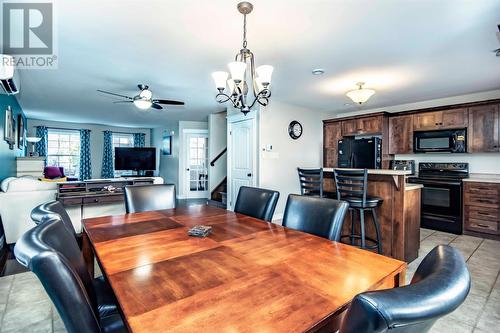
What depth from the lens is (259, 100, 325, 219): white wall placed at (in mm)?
4844

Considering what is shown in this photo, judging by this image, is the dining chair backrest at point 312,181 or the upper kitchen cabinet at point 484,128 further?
the upper kitchen cabinet at point 484,128

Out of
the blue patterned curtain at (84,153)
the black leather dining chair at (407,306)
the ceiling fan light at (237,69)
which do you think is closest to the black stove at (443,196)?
the ceiling fan light at (237,69)

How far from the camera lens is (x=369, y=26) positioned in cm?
221

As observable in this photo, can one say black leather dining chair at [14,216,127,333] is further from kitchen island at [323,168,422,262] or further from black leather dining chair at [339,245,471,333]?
kitchen island at [323,168,422,262]

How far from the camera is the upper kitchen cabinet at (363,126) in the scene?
16.9 feet

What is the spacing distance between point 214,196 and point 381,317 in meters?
6.23

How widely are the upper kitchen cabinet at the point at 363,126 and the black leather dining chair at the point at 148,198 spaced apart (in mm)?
4272

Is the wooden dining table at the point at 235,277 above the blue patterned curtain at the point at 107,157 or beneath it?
beneath

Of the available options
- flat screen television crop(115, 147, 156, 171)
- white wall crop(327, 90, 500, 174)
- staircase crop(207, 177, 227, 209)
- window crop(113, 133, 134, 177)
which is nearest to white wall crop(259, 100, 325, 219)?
staircase crop(207, 177, 227, 209)

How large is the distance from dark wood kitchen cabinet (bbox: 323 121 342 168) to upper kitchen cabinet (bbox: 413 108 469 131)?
149 cm

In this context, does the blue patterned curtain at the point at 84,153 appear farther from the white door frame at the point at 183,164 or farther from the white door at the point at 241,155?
the white door at the point at 241,155

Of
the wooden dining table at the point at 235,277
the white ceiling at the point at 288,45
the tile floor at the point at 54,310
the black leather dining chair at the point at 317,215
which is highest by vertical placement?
the white ceiling at the point at 288,45

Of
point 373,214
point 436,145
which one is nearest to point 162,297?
point 373,214

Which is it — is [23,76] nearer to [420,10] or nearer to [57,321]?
[57,321]
